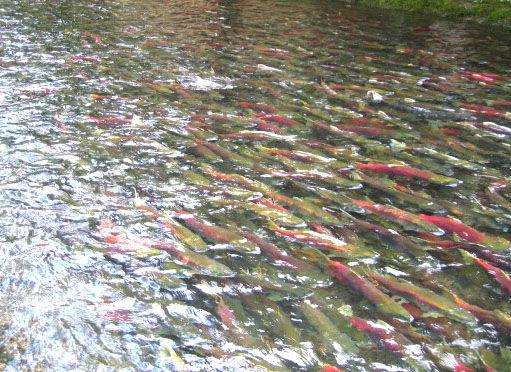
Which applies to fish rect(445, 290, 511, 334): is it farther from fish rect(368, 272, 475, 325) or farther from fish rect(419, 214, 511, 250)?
fish rect(419, 214, 511, 250)

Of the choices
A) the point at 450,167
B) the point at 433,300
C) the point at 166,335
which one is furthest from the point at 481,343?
the point at 450,167

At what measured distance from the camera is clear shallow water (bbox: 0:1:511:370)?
153 inches

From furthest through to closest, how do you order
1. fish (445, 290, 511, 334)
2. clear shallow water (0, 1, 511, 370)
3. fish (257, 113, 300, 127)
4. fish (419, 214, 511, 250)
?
fish (257, 113, 300, 127)
fish (419, 214, 511, 250)
fish (445, 290, 511, 334)
clear shallow water (0, 1, 511, 370)

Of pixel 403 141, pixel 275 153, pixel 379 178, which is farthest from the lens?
pixel 403 141

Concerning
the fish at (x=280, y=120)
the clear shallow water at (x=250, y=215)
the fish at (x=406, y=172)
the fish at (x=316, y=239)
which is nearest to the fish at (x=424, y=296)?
the clear shallow water at (x=250, y=215)

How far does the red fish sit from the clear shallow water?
0.02 m

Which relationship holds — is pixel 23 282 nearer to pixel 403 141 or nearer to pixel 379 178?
pixel 379 178

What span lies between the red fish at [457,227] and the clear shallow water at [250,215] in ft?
0.05

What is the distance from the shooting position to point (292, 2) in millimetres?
22125

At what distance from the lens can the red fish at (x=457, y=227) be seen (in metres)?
5.13

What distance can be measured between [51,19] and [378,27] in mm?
10099

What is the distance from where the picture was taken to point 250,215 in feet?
18.1

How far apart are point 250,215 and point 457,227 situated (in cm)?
206

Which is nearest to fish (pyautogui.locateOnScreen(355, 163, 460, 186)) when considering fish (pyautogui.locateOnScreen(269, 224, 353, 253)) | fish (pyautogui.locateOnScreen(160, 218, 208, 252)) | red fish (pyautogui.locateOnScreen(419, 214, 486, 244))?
red fish (pyautogui.locateOnScreen(419, 214, 486, 244))
